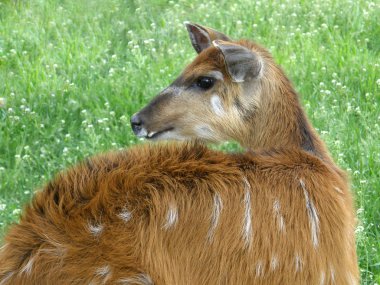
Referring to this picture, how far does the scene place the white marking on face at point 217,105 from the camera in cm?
599

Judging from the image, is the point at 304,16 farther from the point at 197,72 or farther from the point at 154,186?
the point at 154,186

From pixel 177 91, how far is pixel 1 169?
6.07 ft

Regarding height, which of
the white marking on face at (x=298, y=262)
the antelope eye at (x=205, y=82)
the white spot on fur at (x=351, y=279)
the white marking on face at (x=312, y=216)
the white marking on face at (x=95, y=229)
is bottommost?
the white spot on fur at (x=351, y=279)

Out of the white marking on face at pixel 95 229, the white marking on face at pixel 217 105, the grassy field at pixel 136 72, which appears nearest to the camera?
the white marking on face at pixel 95 229

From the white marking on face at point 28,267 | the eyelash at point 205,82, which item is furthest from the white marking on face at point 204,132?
the white marking on face at point 28,267

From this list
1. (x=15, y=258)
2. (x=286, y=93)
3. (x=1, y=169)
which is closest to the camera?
(x=15, y=258)

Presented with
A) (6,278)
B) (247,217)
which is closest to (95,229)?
(6,278)

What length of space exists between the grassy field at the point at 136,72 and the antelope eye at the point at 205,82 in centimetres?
130

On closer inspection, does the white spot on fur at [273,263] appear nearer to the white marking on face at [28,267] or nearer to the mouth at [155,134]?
the white marking on face at [28,267]

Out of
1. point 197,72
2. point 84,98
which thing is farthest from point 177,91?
point 84,98

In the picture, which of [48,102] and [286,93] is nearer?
[286,93]

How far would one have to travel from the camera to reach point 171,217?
16.0ft

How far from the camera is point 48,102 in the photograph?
27.6ft

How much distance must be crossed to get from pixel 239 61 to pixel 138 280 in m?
1.75
